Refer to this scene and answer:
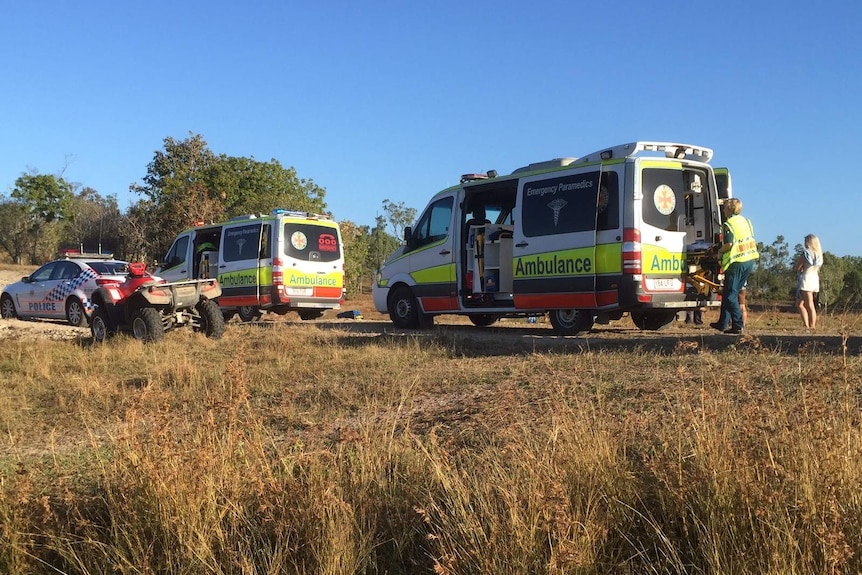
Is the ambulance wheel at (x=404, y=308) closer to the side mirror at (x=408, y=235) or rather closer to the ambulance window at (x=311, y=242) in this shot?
the side mirror at (x=408, y=235)

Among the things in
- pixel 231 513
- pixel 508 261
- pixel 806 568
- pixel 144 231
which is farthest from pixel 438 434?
pixel 144 231

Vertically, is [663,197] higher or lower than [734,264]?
higher

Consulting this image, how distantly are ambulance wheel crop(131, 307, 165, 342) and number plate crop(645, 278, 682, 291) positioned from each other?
6.96 metres

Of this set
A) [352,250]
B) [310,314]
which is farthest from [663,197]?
[352,250]

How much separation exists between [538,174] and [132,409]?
747 centimetres

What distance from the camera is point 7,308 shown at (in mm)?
17281

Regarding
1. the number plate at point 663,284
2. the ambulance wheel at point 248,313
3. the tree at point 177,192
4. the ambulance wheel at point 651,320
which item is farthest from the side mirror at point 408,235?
the tree at point 177,192

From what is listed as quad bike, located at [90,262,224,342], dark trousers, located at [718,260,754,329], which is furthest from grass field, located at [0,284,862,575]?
quad bike, located at [90,262,224,342]

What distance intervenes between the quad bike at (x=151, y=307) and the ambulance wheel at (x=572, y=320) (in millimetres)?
5219

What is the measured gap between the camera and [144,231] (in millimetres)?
33781

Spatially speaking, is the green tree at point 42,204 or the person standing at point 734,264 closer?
the person standing at point 734,264

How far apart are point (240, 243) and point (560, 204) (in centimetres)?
838

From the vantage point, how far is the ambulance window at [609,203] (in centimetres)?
935

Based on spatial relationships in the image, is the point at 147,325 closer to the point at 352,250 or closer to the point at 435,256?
the point at 435,256
